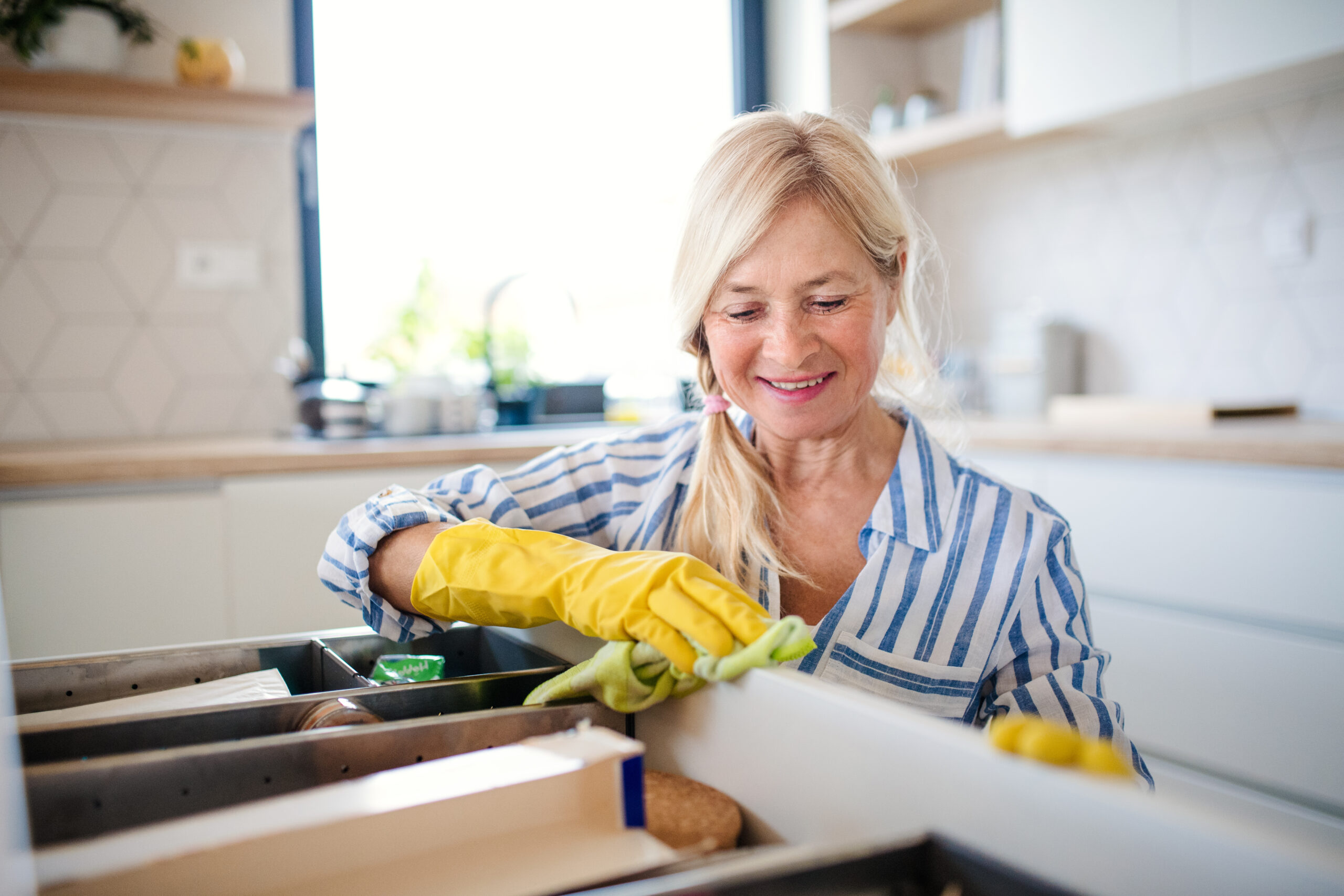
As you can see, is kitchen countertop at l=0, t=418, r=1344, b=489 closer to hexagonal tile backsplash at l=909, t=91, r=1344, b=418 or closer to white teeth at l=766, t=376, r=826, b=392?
hexagonal tile backsplash at l=909, t=91, r=1344, b=418

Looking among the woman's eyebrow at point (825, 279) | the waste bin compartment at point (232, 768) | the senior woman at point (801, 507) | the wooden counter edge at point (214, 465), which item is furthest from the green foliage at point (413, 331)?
the waste bin compartment at point (232, 768)

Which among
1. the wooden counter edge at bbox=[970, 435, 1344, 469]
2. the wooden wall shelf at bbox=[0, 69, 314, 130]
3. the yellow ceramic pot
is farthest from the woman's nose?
the yellow ceramic pot

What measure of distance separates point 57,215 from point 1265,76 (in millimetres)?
2614

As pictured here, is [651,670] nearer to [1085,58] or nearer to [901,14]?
[1085,58]

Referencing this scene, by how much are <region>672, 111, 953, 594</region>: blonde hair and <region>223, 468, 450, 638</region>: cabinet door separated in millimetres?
931

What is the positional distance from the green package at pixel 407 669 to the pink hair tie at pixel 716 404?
1.61 feet

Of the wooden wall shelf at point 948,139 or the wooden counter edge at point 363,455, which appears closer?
the wooden counter edge at point 363,455

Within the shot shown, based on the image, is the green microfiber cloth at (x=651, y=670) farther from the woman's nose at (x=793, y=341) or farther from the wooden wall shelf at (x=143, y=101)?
the wooden wall shelf at (x=143, y=101)

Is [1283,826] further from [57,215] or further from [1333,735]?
[57,215]

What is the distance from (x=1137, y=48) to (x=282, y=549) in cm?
200

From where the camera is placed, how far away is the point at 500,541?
2.79ft

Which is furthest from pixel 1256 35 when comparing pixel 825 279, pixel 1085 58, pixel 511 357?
pixel 511 357

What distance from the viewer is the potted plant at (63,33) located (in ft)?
6.57

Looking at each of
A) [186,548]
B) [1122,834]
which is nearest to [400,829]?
[1122,834]
